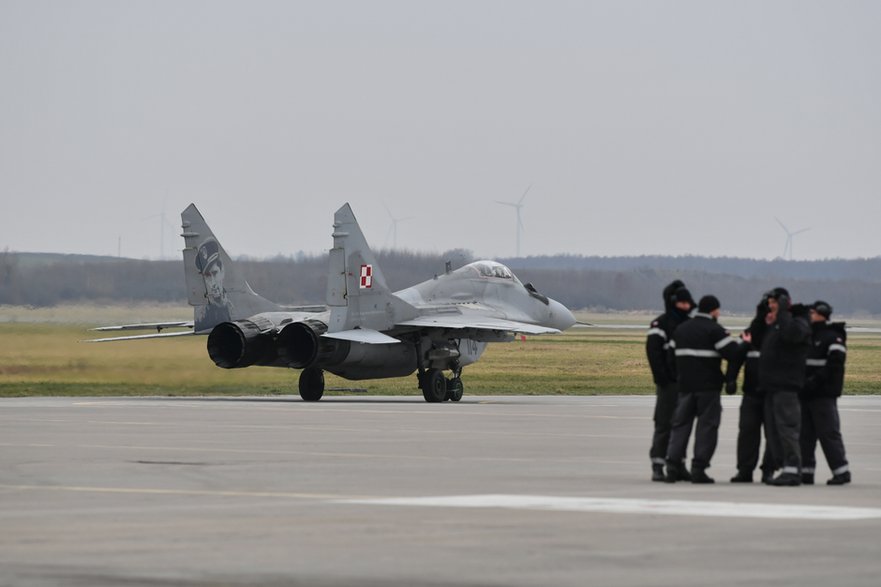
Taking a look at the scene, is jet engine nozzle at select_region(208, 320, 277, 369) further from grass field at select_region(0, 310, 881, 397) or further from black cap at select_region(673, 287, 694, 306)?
black cap at select_region(673, 287, 694, 306)

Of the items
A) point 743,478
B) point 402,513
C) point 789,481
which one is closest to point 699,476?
point 743,478

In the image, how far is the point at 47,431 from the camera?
25.3 metres

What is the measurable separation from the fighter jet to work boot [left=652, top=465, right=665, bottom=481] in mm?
21137

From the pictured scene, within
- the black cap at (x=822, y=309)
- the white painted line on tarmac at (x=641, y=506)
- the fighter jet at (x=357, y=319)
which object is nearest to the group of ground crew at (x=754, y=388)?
the black cap at (x=822, y=309)

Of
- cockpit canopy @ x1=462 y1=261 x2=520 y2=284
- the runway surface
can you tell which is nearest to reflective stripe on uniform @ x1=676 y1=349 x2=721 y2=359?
the runway surface

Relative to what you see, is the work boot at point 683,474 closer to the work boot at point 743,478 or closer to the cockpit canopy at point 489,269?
the work boot at point 743,478

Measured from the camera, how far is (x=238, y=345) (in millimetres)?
38812

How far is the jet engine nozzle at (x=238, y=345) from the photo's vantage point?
127 ft

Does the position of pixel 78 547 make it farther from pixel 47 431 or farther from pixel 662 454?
pixel 47 431

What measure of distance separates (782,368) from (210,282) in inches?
1008

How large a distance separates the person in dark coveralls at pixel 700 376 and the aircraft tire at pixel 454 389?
75.7 feet

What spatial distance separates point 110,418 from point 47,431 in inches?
166

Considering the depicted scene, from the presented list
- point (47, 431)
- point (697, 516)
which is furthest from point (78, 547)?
point (47, 431)

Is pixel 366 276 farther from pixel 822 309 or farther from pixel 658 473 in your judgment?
pixel 658 473
